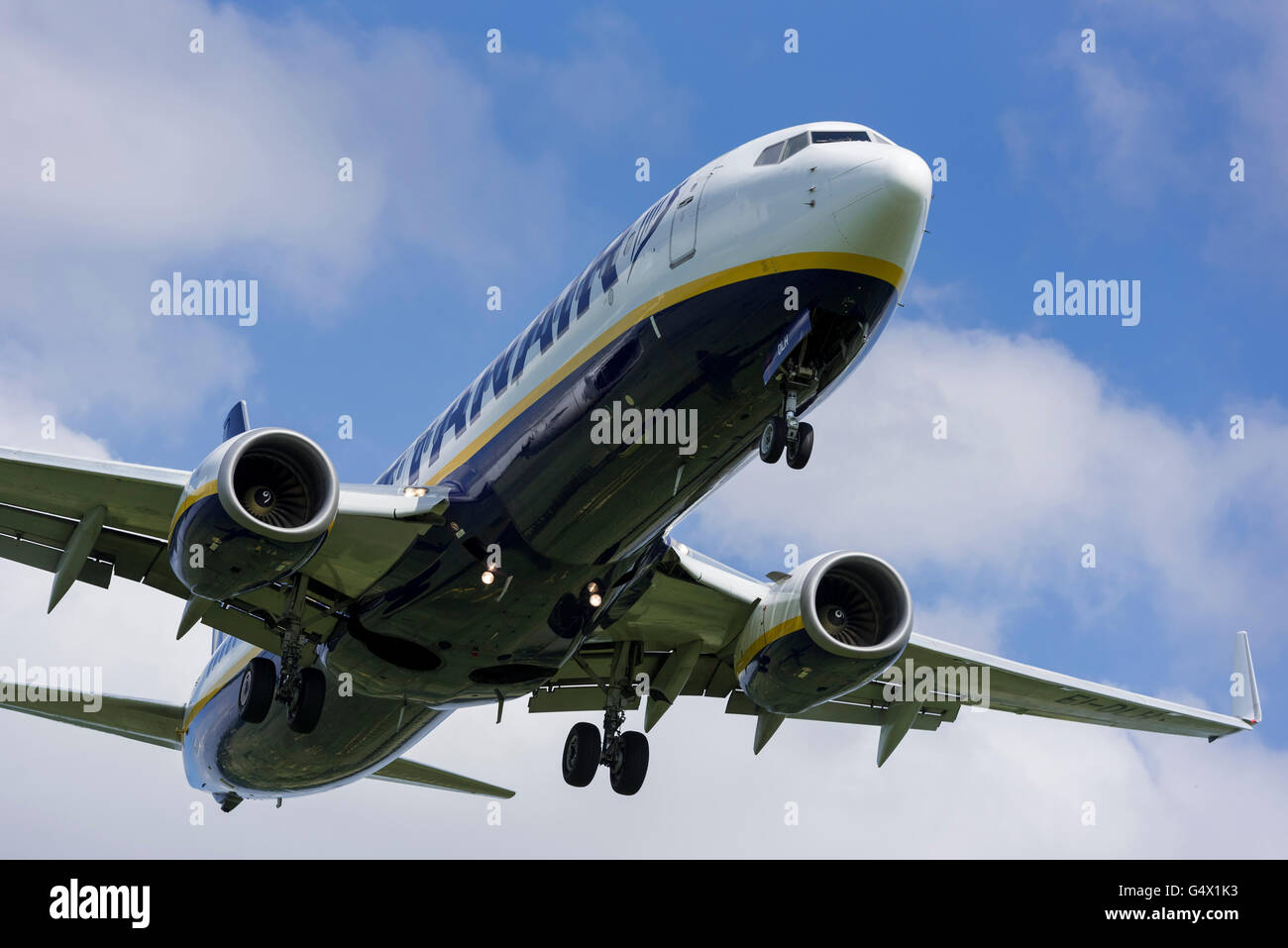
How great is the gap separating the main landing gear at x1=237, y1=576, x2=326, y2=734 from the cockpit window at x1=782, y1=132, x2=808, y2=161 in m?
8.67

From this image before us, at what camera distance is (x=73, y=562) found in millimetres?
18078

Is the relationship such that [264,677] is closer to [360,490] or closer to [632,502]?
[360,490]

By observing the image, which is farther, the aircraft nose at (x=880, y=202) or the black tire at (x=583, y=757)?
the black tire at (x=583, y=757)

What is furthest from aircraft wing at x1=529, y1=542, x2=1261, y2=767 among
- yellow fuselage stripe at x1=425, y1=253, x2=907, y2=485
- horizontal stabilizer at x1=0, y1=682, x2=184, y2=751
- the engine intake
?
horizontal stabilizer at x1=0, y1=682, x2=184, y2=751

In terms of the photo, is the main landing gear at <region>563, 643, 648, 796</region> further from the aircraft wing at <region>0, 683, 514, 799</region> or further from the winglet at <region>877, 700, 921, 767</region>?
the winglet at <region>877, 700, 921, 767</region>

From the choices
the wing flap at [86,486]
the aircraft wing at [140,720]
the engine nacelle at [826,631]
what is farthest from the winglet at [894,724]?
the wing flap at [86,486]

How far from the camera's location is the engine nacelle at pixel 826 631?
19688 millimetres

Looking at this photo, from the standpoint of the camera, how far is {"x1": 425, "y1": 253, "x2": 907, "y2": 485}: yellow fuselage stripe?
552 inches

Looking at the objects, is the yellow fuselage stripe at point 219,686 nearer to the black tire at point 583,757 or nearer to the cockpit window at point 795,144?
the black tire at point 583,757

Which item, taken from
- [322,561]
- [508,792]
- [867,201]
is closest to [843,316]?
[867,201]

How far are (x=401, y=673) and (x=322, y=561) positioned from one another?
205cm

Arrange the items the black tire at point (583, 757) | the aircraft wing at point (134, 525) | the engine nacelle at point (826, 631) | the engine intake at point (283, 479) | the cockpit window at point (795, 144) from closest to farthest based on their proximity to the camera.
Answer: the cockpit window at point (795, 144), the engine intake at point (283, 479), the aircraft wing at point (134, 525), the engine nacelle at point (826, 631), the black tire at point (583, 757)

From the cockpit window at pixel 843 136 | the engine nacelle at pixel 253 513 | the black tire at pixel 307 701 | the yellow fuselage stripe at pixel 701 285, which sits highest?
the cockpit window at pixel 843 136

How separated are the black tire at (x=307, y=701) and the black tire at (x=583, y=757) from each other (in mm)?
4176
